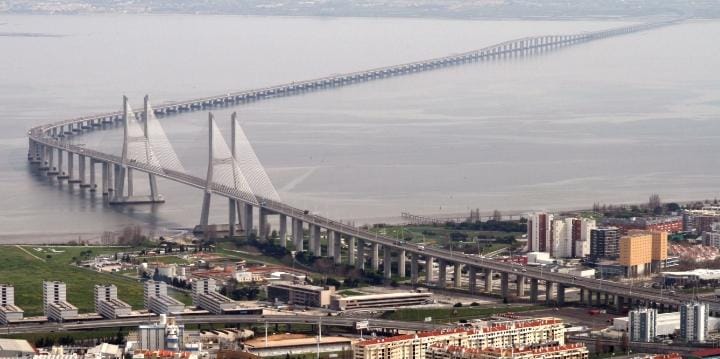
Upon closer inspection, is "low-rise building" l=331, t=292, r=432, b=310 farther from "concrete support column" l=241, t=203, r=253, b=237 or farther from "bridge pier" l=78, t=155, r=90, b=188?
"bridge pier" l=78, t=155, r=90, b=188

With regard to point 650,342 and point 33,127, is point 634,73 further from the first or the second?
point 650,342

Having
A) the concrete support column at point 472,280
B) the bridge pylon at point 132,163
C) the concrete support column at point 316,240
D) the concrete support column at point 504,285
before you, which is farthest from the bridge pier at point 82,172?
the concrete support column at point 504,285

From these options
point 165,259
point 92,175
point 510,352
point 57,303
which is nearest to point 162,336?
point 57,303

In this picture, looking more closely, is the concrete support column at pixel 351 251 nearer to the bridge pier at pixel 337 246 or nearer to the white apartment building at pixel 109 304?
the bridge pier at pixel 337 246

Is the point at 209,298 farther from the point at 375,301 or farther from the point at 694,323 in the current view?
the point at 694,323

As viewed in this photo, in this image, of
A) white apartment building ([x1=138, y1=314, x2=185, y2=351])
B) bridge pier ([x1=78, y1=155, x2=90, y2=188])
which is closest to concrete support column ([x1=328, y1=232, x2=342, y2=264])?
white apartment building ([x1=138, y1=314, x2=185, y2=351])

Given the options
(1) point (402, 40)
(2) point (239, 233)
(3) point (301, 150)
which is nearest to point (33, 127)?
(3) point (301, 150)
